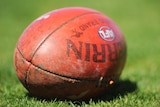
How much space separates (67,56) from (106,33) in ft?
2.08

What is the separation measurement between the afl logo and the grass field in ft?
2.48

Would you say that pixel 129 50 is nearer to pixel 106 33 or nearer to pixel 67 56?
pixel 106 33

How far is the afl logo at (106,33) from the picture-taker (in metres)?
4.71

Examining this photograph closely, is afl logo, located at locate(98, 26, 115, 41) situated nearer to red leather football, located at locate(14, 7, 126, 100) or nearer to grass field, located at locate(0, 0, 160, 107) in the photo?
red leather football, located at locate(14, 7, 126, 100)

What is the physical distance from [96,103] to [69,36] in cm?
86

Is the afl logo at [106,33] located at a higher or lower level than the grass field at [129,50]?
higher

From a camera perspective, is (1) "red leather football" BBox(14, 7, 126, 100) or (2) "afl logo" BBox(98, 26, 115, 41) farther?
(2) "afl logo" BBox(98, 26, 115, 41)

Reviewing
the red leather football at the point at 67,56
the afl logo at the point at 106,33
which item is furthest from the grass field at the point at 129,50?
the afl logo at the point at 106,33

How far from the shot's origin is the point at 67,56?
4449 millimetres

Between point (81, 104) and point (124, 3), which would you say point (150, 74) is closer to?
point (81, 104)

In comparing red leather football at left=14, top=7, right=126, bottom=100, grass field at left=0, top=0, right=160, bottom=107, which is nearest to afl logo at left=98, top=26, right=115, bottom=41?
red leather football at left=14, top=7, right=126, bottom=100

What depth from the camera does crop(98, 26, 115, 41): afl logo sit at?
4.71 meters

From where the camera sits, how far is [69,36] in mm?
4516

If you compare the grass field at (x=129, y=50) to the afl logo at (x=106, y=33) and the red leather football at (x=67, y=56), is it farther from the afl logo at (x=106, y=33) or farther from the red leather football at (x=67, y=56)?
the afl logo at (x=106, y=33)
